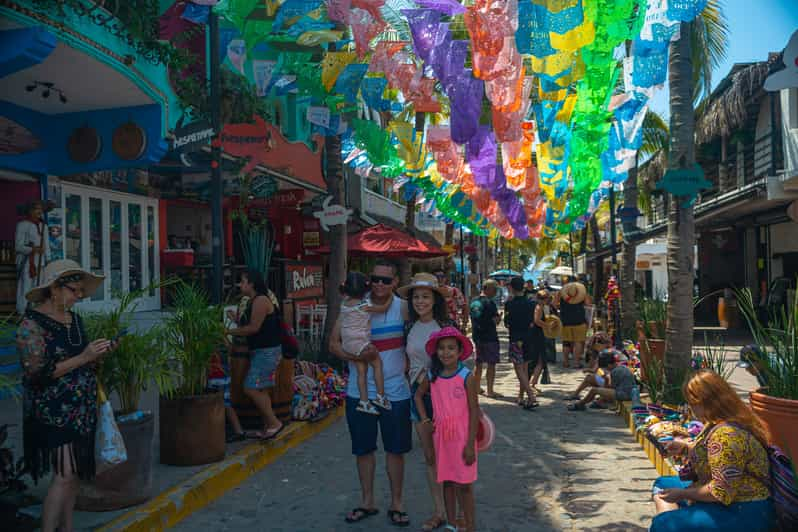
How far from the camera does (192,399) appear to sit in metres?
5.86

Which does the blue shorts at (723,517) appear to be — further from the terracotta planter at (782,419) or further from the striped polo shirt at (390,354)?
the striped polo shirt at (390,354)

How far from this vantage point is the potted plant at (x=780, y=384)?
453 cm

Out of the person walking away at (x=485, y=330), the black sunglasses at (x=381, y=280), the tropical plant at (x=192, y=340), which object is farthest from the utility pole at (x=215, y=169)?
the person walking away at (x=485, y=330)

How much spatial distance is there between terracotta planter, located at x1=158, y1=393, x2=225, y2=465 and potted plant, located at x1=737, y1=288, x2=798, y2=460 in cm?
445

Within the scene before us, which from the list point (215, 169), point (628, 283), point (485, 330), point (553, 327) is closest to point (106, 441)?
point (215, 169)

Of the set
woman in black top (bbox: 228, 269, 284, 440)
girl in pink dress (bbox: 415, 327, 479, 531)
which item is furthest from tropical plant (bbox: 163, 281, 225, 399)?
girl in pink dress (bbox: 415, 327, 479, 531)

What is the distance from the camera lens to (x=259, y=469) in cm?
647

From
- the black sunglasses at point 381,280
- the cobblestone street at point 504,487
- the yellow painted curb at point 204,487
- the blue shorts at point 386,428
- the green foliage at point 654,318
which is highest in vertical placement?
the black sunglasses at point 381,280

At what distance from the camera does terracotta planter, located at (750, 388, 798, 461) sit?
178 inches

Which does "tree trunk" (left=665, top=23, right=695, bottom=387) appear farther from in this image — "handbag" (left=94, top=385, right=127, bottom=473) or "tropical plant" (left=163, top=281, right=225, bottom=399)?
"handbag" (left=94, top=385, right=127, bottom=473)

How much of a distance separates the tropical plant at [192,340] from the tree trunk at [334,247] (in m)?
4.64

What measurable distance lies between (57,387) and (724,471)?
3.78 m

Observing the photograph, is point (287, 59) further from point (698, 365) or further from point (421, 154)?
point (698, 365)

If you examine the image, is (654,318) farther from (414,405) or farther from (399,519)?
(399,519)
